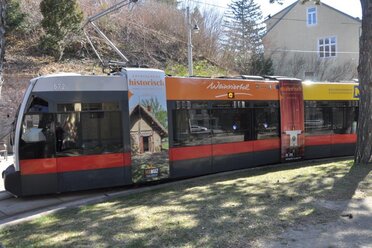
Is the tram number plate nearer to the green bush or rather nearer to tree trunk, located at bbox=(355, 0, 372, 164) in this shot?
tree trunk, located at bbox=(355, 0, 372, 164)

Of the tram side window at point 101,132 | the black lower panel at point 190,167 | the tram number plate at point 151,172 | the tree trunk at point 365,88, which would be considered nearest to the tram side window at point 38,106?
the tram side window at point 101,132

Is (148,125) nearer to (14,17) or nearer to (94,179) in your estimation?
(94,179)

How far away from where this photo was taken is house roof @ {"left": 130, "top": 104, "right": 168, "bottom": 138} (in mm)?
9461

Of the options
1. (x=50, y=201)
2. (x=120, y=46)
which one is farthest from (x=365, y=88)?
(x=120, y=46)

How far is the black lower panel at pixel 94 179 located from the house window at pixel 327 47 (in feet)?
111

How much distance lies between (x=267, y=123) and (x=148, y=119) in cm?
426

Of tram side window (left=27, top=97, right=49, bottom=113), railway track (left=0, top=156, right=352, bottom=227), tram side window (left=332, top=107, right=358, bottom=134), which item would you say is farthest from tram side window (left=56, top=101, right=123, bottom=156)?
tram side window (left=332, top=107, right=358, bottom=134)

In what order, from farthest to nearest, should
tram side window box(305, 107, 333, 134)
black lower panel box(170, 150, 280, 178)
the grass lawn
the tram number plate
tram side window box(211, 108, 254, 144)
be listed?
tram side window box(305, 107, 333, 134), tram side window box(211, 108, 254, 144), black lower panel box(170, 150, 280, 178), the tram number plate, the grass lawn

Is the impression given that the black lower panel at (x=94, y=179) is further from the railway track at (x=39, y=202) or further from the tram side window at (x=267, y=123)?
the tram side window at (x=267, y=123)

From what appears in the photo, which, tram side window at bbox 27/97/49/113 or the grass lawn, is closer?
the grass lawn

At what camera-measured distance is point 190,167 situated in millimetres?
10477

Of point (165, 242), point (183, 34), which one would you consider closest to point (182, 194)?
point (165, 242)

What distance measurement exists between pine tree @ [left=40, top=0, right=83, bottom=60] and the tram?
14.1m

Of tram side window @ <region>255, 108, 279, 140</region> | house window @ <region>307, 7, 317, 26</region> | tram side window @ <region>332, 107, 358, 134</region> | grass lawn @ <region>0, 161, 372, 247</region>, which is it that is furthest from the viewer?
house window @ <region>307, 7, 317, 26</region>
